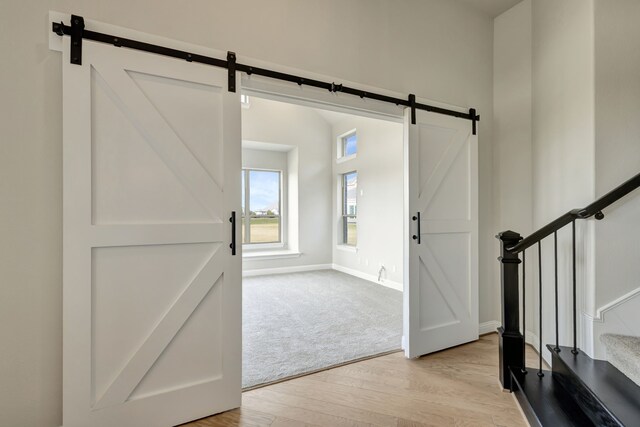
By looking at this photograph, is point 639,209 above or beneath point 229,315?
above

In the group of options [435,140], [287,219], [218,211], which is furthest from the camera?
[287,219]

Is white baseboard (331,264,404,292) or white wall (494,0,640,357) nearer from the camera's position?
white wall (494,0,640,357)

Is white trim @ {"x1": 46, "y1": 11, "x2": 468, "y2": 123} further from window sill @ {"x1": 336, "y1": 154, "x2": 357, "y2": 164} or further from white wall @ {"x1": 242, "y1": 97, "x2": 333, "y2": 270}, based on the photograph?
white wall @ {"x1": 242, "y1": 97, "x2": 333, "y2": 270}

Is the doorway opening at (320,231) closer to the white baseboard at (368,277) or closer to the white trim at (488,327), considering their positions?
the white baseboard at (368,277)

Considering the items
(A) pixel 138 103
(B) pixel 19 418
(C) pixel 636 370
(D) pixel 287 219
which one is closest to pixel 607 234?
(C) pixel 636 370

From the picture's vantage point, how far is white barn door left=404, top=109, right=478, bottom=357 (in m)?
2.71

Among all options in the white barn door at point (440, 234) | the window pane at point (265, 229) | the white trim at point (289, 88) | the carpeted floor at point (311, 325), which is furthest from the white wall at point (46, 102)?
the window pane at point (265, 229)

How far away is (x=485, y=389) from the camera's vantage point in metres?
2.21

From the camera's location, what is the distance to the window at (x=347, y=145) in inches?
259

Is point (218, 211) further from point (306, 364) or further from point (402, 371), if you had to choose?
point (402, 371)

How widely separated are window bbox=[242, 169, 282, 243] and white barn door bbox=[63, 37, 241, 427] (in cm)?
487

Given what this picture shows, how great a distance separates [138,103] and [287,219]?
547cm

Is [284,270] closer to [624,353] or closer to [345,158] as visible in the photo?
[345,158]

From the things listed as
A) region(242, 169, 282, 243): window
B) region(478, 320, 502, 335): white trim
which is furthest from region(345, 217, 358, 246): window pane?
region(478, 320, 502, 335): white trim
